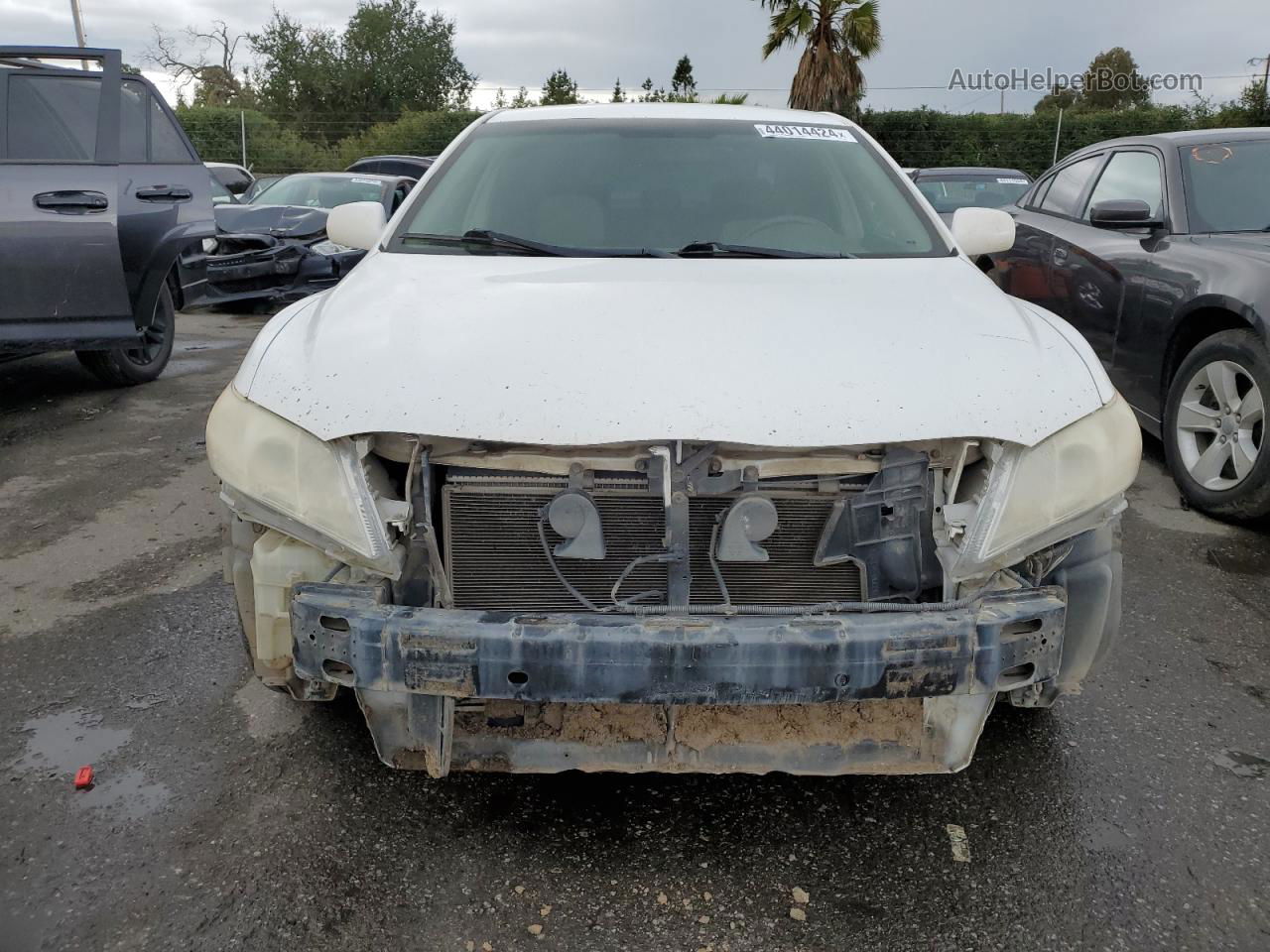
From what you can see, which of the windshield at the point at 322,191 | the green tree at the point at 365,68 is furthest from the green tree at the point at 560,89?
the windshield at the point at 322,191

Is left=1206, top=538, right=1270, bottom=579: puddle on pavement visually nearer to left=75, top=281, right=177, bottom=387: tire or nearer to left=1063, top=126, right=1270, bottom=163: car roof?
left=1063, top=126, right=1270, bottom=163: car roof

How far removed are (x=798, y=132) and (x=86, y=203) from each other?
3834mm

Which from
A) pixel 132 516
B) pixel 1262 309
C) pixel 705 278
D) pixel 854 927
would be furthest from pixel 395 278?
pixel 1262 309

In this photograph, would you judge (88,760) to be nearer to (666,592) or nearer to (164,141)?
(666,592)

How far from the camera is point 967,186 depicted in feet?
34.7

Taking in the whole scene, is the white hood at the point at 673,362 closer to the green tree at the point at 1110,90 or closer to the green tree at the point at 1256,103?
the green tree at the point at 1256,103

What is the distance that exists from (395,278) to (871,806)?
182cm

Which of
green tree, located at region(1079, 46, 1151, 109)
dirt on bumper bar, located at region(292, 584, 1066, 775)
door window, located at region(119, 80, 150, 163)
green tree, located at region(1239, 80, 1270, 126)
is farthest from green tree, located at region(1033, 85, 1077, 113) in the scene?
dirt on bumper bar, located at region(292, 584, 1066, 775)

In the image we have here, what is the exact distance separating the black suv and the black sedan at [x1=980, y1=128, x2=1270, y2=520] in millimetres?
4926

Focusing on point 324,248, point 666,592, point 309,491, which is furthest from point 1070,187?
point 324,248

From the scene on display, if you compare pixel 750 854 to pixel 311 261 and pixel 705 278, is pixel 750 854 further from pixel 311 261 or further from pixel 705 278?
pixel 311 261

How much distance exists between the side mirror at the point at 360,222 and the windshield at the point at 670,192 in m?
0.21

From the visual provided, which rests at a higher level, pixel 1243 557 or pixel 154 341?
pixel 154 341

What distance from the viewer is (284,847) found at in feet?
7.36
